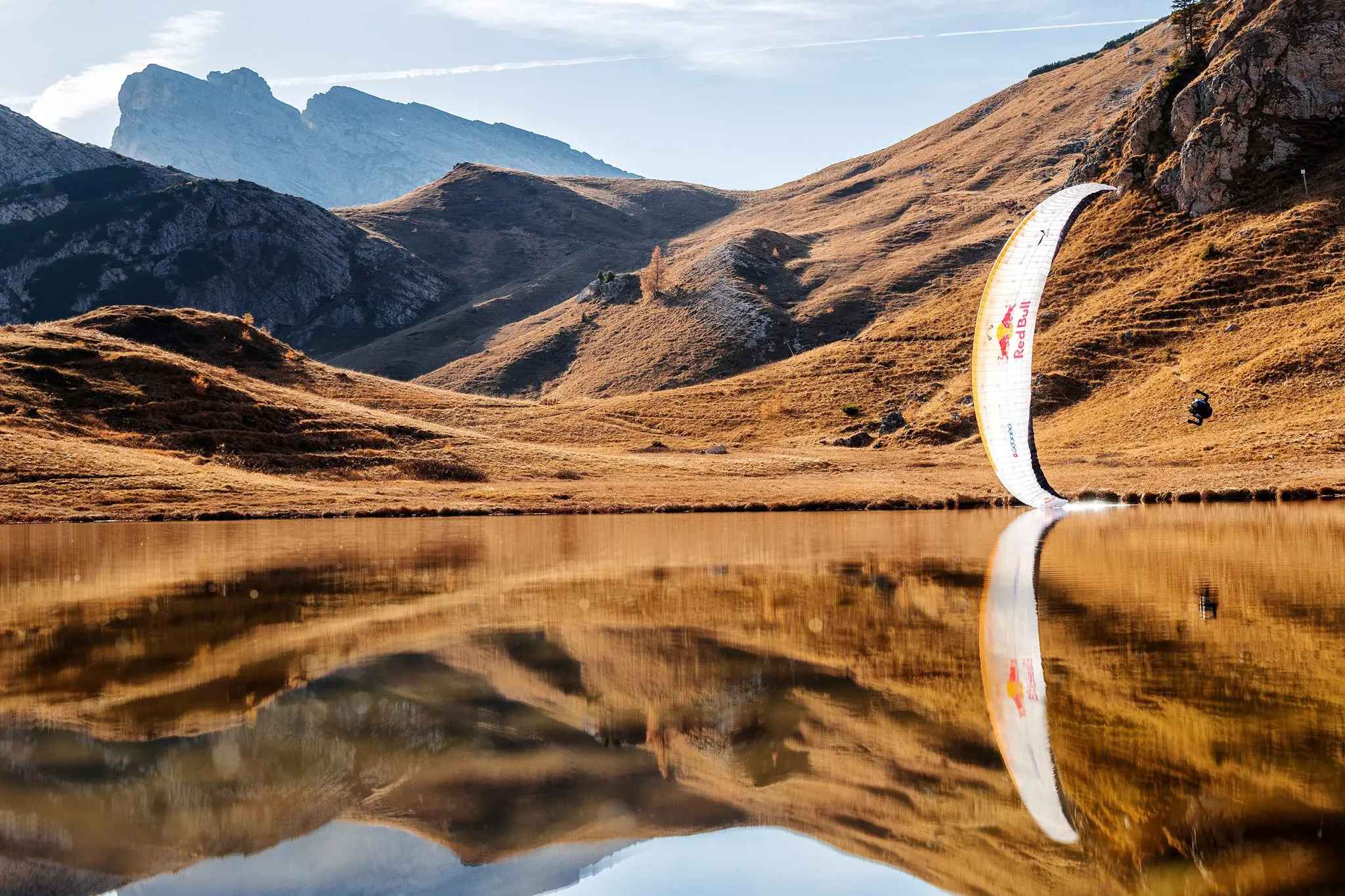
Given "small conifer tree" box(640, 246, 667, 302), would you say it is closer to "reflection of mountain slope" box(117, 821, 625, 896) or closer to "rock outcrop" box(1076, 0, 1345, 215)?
"rock outcrop" box(1076, 0, 1345, 215)

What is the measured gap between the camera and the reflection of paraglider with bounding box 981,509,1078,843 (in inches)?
347

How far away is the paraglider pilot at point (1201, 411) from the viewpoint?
59.9 meters

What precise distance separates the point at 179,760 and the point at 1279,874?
9.04m

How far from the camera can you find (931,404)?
270 ft

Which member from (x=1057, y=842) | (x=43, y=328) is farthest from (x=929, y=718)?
(x=43, y=328)

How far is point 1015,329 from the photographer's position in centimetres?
3356

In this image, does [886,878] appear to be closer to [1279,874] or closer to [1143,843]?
[1143,843]

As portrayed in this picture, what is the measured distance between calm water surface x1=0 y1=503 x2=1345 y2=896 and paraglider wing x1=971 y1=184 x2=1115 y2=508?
1177 cm

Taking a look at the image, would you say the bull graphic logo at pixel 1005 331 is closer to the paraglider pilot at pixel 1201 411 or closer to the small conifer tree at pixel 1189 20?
the paraglider pilot at pixel 1201 411

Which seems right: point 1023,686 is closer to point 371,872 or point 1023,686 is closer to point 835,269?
point 371,872

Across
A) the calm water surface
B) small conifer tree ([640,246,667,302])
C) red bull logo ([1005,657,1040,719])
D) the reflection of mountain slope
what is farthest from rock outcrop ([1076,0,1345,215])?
the reflection of mountain slope

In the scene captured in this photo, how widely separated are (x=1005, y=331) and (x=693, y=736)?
25595 mm

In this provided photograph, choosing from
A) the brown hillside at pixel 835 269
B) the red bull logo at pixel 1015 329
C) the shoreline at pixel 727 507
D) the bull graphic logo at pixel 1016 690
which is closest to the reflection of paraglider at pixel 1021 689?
the bull graphic logo at pixel 1016 690

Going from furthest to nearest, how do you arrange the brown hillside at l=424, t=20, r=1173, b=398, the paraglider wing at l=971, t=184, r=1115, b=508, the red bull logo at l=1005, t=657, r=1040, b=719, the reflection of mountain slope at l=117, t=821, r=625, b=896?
the brown hillside at l=424, t=20, r=1173, b=398, the paraglider wing at l=971, t=184, r=1115, b=508, the red bull logo at l=1005, t=657, r=1040, b=719, the reflection of mountain slope at l=117, t=821, r=625, b=896
